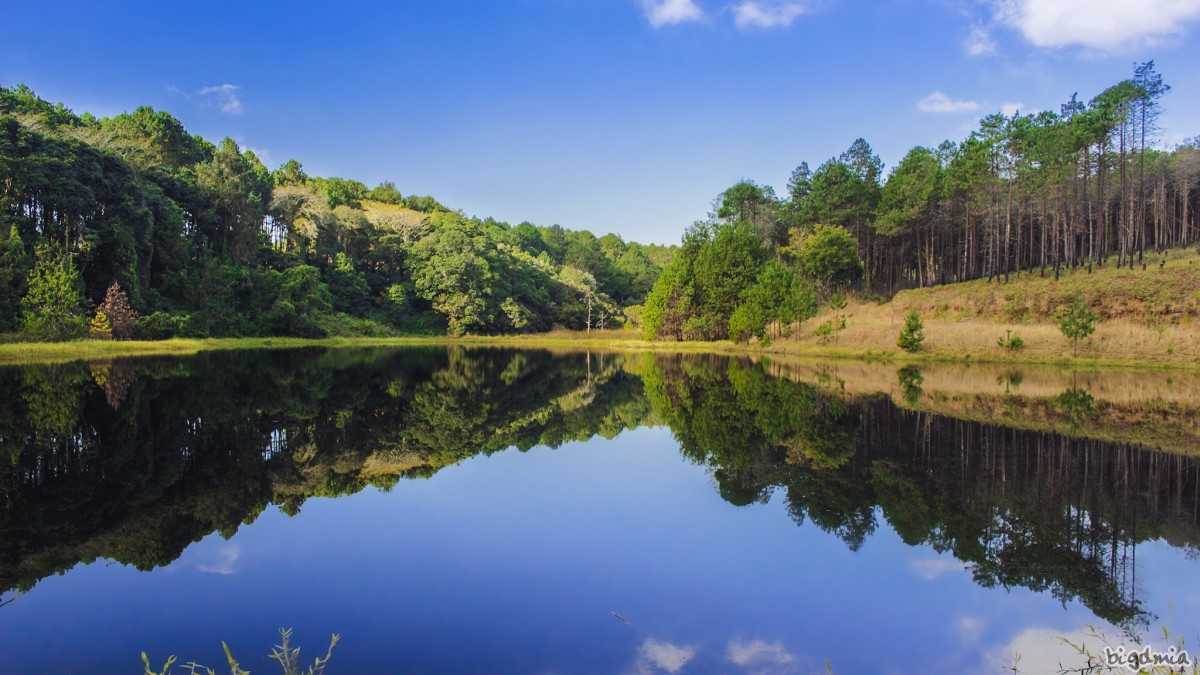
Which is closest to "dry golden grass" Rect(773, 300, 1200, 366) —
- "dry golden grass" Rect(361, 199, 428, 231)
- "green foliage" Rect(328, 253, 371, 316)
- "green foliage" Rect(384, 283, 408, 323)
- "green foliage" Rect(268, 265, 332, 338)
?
"green foliage" Rect(268, 265, 332, 338)

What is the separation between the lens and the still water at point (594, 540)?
459 cm

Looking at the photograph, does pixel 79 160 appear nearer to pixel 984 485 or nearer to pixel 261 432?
pixel 261 432

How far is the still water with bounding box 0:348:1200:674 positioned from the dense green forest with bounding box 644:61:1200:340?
3240 centimetres

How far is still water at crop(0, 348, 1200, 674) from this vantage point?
15.0 feet

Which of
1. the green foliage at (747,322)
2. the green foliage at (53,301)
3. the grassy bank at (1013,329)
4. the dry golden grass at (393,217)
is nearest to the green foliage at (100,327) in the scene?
the green foliage at (53,301)

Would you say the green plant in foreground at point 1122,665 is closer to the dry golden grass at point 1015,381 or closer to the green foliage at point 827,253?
the dry golden grass at point 1015,381

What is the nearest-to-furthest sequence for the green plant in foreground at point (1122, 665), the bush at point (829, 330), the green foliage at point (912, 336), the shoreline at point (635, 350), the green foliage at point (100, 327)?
the green plant in foreground at point (1122, 665), the shoreline at point (635, 350), the green foliage at point (912, 336), the green foliage at point (100, 327), the bush at point (829, 330)

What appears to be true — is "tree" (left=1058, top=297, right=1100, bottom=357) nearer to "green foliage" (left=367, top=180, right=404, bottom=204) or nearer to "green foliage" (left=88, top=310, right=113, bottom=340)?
"green foliage" (left=88, top=310, right=113, bottom=340)

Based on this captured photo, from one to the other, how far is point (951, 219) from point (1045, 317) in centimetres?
1944

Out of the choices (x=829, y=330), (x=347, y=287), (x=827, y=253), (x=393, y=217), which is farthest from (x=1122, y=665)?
(x=393, y=217)

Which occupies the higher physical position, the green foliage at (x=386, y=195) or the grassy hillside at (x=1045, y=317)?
the green foliage at (x=386, y=195)

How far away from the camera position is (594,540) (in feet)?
22.3

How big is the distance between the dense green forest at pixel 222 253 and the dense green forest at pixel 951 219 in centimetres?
2262

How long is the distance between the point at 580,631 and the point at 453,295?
2482 inches
